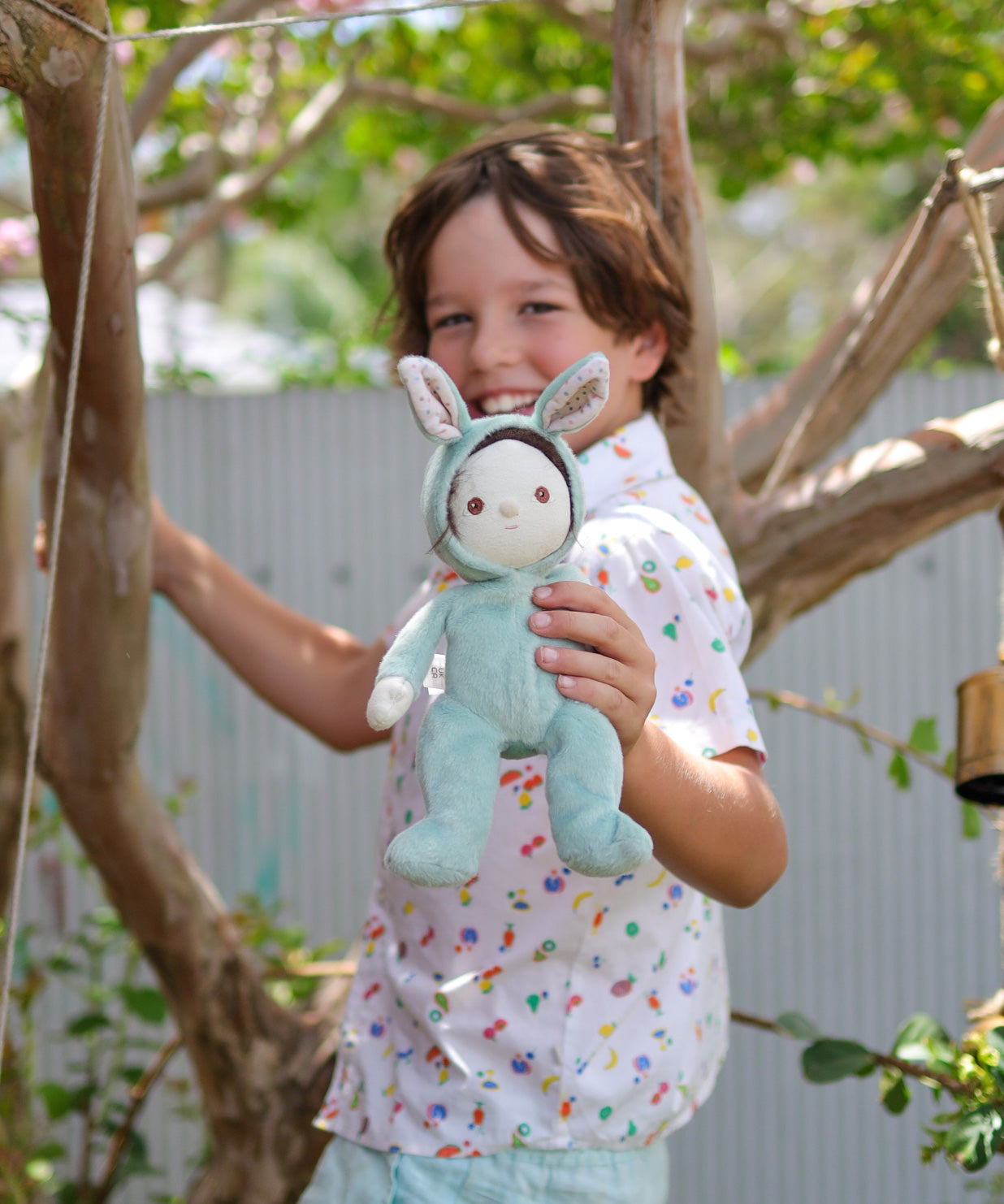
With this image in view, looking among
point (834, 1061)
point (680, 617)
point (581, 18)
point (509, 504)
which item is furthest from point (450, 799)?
point (581, 18)

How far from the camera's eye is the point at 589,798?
25.7 inches

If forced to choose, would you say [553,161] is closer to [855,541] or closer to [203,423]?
[855,541]

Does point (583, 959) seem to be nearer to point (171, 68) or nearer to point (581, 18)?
point (171, 68)

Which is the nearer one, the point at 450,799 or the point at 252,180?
the point at 450,799

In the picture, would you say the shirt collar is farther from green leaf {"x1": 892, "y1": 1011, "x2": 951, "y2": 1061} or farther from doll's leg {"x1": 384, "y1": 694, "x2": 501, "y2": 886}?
green leaf {"x1": 892, "y1": 1011, "x2": 951, "y2": 1061}

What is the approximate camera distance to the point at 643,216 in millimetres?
1123

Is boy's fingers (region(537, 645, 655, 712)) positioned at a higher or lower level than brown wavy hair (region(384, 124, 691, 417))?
lower

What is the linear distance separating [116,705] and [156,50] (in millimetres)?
2156

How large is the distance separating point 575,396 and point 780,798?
243 cm

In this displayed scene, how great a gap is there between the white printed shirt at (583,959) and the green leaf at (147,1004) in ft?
3.54

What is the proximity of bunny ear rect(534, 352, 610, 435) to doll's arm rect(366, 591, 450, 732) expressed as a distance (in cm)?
12

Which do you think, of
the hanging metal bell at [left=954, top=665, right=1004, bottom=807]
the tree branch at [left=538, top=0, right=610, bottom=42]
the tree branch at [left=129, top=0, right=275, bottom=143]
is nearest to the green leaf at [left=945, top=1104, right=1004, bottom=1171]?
the hanging metal bell at [left=954, top=665, right=1004, bottom=807]

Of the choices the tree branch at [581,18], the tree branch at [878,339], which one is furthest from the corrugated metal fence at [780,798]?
the tree branch at [878,339]

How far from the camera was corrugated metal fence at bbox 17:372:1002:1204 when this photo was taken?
9.59 ft
